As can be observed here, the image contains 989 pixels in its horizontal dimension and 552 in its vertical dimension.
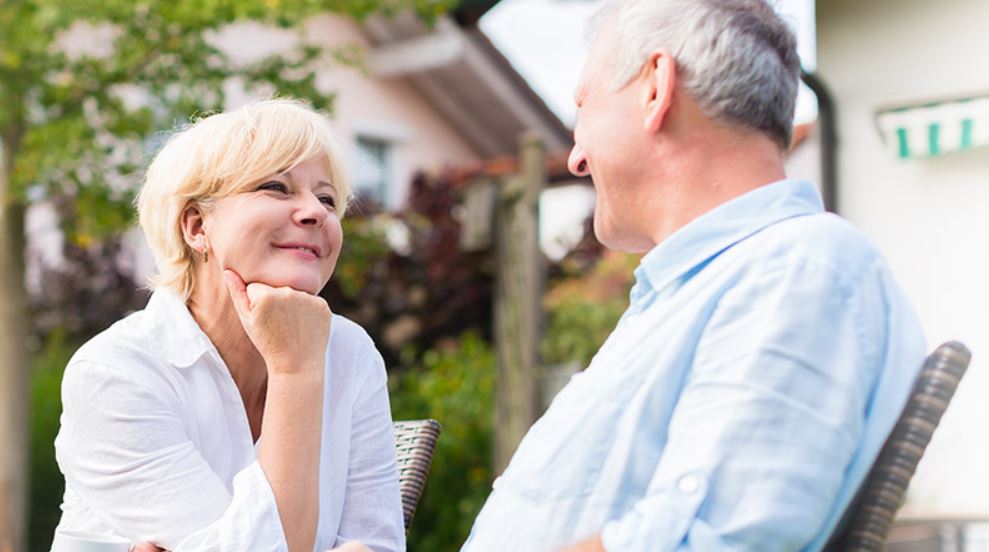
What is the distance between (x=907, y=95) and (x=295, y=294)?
3755 mm

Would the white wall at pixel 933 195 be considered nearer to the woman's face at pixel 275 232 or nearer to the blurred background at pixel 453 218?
the blurred background at pixel 453 218

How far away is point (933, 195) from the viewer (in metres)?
5.07

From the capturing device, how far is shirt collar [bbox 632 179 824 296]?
1.52m

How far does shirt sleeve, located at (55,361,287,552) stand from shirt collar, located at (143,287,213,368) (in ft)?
0.19

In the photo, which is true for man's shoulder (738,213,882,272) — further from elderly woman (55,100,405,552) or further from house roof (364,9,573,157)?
house roof (364,9,573,157)

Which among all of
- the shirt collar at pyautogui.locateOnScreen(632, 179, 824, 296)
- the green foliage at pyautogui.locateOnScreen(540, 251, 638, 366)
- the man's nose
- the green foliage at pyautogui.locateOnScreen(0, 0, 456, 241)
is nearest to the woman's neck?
the man's nose

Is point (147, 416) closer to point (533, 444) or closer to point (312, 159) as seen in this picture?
point (312, 159)

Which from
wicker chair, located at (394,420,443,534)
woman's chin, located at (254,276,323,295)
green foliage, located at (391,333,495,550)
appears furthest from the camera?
green foliage, located at (391,333,495,550)

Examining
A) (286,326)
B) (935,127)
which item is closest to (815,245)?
(286,326)

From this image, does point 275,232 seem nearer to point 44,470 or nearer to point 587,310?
point 587,310

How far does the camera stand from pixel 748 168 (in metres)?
1.54

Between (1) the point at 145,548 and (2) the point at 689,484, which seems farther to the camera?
(1) the point at 145,548

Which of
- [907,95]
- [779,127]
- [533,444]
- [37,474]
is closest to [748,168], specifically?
[779,127]

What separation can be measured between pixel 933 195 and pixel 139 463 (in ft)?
13.0
